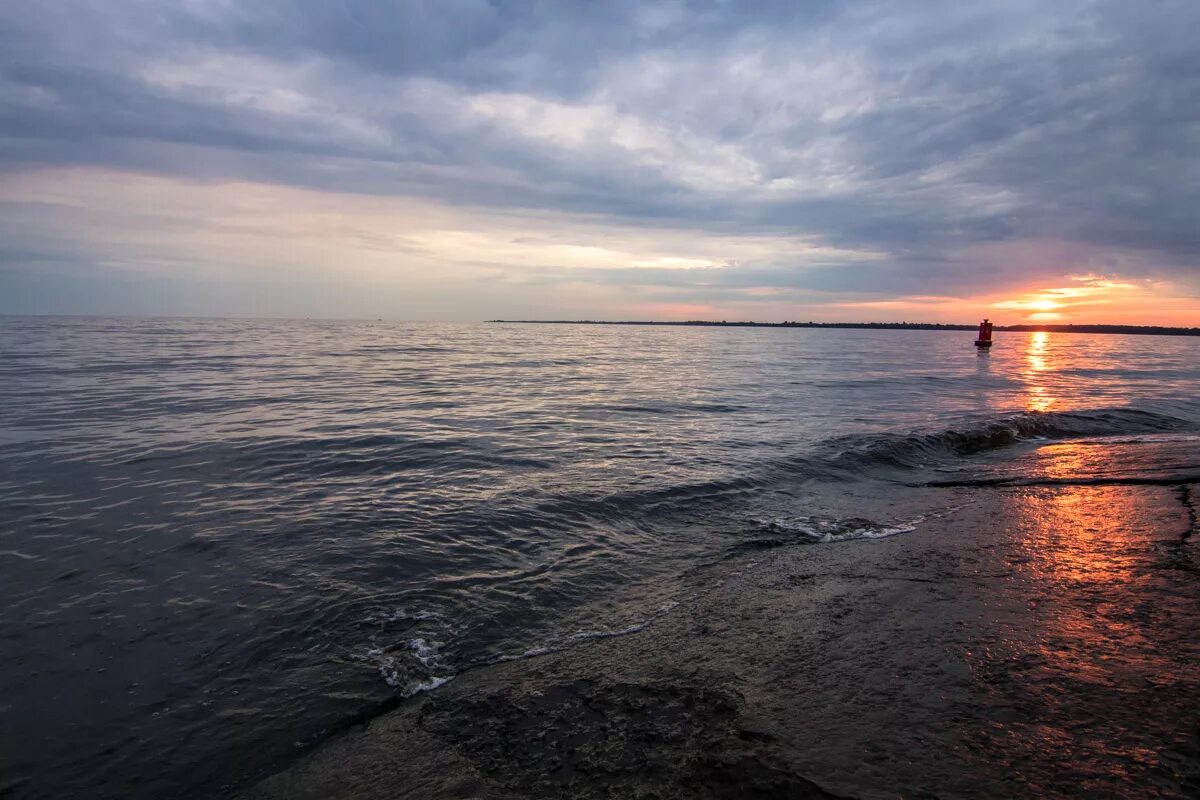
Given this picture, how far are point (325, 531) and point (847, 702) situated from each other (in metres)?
6.28

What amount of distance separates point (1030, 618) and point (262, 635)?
6078 mm

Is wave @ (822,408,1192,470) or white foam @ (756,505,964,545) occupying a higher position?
wave @ (822,408,1192,470)

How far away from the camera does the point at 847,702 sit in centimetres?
353

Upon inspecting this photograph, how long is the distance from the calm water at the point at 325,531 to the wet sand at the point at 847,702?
0.64 metres

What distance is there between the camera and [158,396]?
18.4m

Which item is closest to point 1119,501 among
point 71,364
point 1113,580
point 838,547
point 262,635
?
point 1113,580

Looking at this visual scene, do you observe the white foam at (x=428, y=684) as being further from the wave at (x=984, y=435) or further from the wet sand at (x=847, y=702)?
the wave at (x=984, y=435)

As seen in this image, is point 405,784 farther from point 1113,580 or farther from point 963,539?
point 963,539

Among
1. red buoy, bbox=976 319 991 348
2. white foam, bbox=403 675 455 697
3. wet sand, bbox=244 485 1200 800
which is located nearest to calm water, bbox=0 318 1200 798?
white foam, bbox=403 675 455 697

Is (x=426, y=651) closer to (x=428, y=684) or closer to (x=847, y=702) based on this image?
(x=428, y=684)

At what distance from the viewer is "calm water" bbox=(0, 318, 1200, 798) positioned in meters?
4.11

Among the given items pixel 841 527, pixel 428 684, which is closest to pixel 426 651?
pixel 428 684

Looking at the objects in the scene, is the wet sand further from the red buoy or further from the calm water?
the red buoy

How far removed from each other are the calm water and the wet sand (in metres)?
0.64
